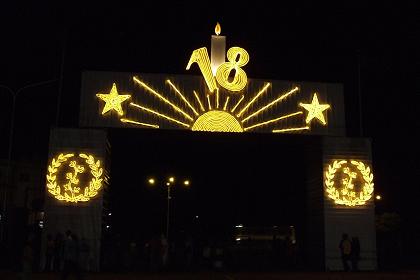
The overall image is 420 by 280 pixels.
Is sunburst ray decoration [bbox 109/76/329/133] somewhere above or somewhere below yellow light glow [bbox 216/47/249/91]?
below

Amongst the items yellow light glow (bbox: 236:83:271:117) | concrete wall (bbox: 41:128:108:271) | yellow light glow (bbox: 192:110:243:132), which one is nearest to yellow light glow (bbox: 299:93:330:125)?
yellow light glow (bbox: 236:83:271:117)

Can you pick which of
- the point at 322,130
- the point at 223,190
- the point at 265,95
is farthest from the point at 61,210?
the point at 223,190

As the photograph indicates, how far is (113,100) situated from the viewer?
24.9 metres

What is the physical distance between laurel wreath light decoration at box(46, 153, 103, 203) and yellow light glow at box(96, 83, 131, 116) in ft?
7.55

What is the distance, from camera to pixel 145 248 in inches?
1131

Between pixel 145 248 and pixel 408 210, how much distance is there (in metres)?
29.9

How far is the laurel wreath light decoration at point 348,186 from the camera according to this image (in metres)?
25.3

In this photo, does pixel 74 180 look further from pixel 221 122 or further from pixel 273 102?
pixel 273 102

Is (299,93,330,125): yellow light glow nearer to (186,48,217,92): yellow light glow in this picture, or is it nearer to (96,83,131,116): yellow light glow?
(186,48,217,92): yellow light glow

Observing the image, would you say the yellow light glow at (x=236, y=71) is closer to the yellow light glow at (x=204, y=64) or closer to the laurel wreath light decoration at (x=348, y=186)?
the yellow light glow at (x=204, y=64)

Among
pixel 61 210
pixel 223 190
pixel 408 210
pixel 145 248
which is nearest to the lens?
pixel 61 210

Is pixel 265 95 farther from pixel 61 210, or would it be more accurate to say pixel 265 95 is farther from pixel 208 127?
pixel 61 210

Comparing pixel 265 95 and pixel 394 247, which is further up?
pixel 265 95

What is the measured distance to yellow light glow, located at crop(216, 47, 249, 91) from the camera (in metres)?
25.5
